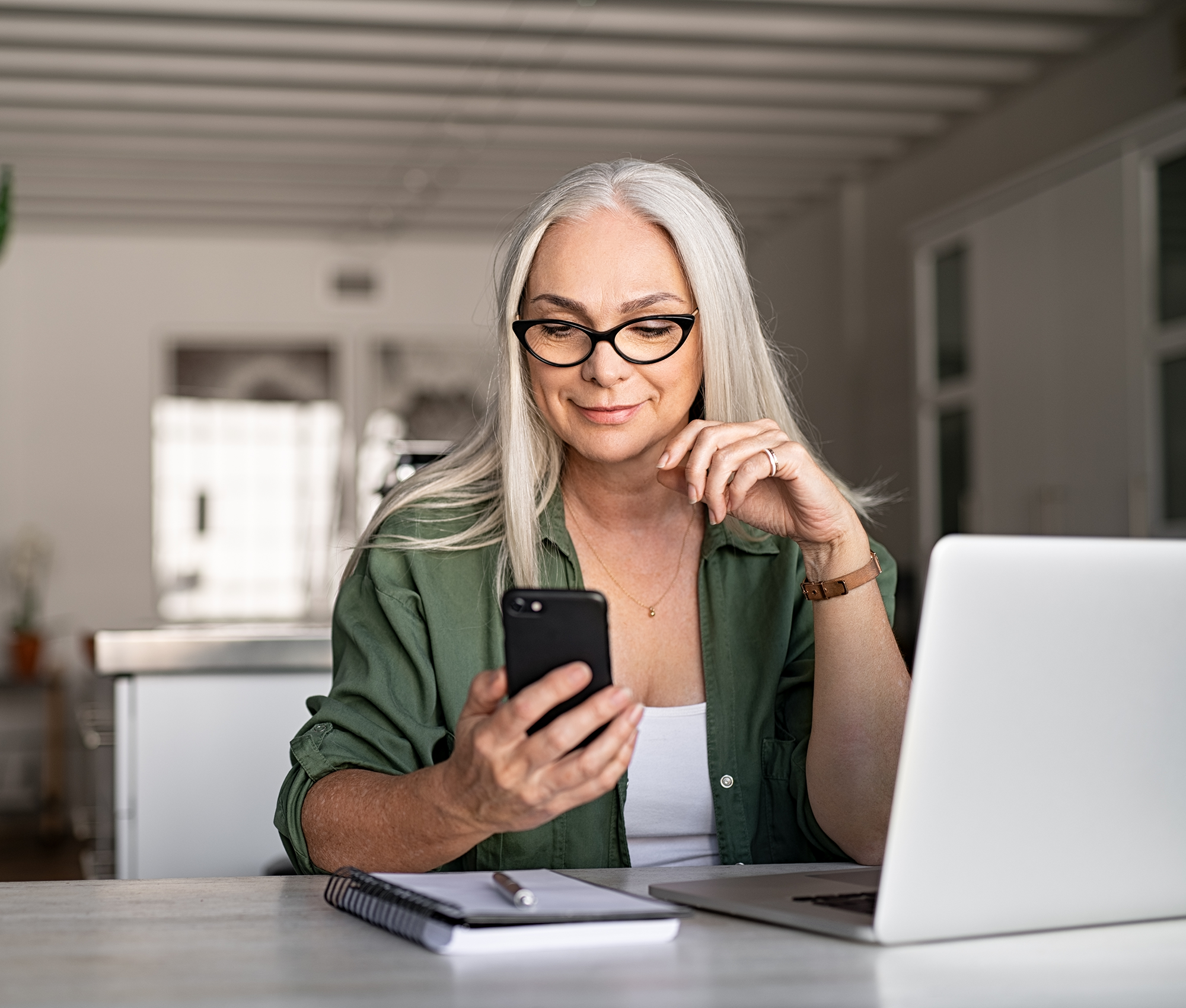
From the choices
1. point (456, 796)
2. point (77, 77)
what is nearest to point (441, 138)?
point (77, 77)

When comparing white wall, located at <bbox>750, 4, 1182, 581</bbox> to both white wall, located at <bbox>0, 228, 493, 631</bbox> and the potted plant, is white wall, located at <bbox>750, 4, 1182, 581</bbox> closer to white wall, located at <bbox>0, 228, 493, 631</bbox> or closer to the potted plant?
white wall, located at <bbox>0, 228, 493, 631</bbox>

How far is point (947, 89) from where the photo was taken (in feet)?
18.7

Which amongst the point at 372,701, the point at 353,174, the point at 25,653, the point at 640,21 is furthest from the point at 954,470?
the point at 25,653

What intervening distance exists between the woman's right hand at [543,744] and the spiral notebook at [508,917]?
0.23 feet

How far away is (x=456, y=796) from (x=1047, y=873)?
0.43m

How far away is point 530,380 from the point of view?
1.62 metres

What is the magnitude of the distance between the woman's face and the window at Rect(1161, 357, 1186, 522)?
268 centimetres

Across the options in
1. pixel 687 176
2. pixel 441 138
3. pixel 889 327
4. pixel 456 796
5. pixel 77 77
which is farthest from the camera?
pixel 889 327

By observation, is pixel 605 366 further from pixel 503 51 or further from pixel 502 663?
pixel 503 51

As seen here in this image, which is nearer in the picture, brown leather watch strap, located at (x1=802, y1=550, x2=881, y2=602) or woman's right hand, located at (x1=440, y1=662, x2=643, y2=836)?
woman's right hand, located at (x1=440, y1=662, x2=643, y2=836)

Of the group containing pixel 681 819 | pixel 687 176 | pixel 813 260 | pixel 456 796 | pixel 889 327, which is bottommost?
pixel 681 819

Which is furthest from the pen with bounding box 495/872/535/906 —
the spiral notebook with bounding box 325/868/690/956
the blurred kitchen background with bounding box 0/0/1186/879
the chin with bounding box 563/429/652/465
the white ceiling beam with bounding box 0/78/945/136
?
the white ceiling beam with bounding box 0/78/945/136

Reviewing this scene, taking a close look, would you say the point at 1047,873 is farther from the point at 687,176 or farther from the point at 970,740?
the point at 687,176

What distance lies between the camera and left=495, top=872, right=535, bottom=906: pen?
0.91 m
